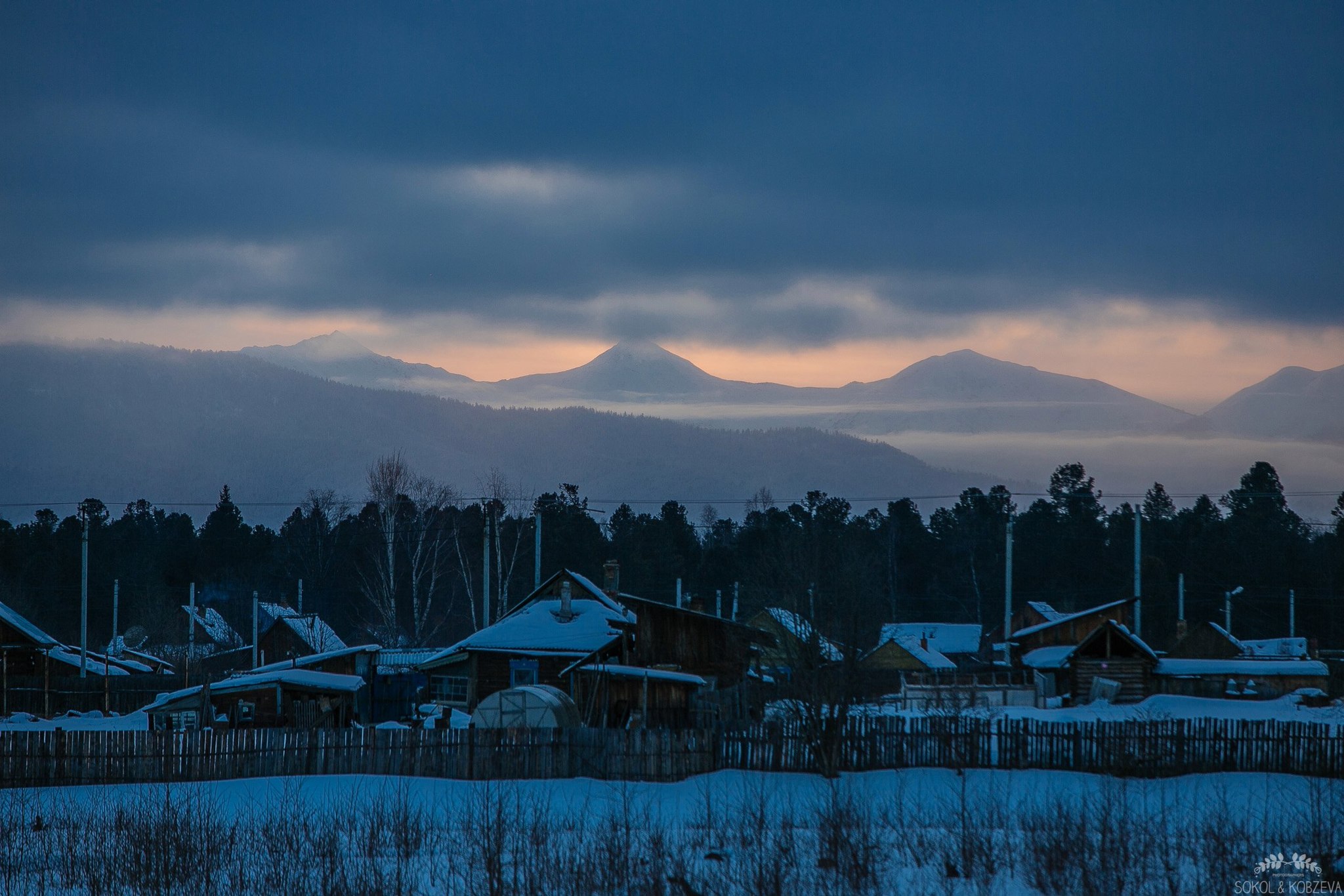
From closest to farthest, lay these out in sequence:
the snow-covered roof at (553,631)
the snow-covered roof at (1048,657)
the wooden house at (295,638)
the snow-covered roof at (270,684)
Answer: the snow-covered roof at (270,684), the snow-covered roof at (553,631), the snow-covered roof at (1048,657), the wooden house at (295,638)

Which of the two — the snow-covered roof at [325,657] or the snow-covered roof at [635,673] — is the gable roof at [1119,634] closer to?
the snow-covered roof at [635,673]

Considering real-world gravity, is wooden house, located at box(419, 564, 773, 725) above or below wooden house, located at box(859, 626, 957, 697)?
above

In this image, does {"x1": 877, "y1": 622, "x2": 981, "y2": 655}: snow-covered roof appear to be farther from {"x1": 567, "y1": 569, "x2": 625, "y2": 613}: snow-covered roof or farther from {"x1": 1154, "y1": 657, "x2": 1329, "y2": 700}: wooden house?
{"x1": 567, "y1": 569, "x2": 625, "y2": 613}: snow-covered roof

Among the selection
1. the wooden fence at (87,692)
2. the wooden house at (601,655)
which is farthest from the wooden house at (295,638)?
the wooden house at (601,655)

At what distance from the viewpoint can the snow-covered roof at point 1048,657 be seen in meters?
53.6

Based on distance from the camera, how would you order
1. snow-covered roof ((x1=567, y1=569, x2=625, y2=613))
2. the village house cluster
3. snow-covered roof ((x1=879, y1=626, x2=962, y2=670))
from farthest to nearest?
snow-covered roof ((x1=879, y1=626, x2=962, y2=670))
snow-covered roof ((x1=567, y1=569, x2=625, y2=613))
the village house cluster

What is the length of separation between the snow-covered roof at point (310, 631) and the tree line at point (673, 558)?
3.61 metres

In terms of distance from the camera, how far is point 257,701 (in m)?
39.6

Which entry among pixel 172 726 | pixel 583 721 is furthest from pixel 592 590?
pixel 172 726

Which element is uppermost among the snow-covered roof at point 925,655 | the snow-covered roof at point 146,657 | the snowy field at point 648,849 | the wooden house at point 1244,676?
the snowy field at point 648,849

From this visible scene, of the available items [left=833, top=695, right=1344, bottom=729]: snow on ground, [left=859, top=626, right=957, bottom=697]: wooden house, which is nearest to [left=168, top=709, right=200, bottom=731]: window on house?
[left=833, top=695, right=1344, bottom=729]: snow on ground

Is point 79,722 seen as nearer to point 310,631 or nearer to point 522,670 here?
point 522,670

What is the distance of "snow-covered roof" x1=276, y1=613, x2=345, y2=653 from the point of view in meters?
68.3

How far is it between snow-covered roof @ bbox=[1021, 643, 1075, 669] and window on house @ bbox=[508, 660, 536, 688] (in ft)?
81.0
